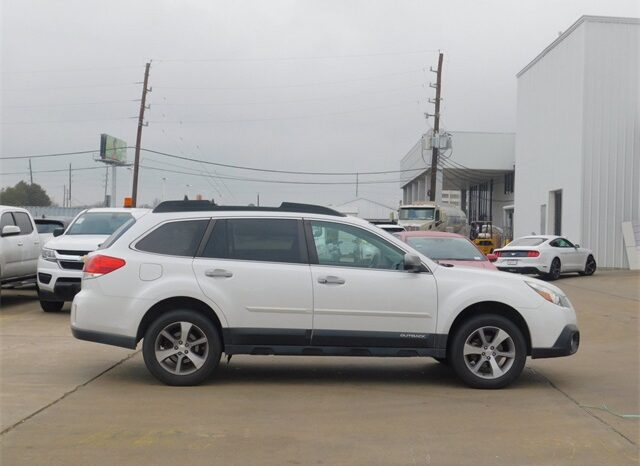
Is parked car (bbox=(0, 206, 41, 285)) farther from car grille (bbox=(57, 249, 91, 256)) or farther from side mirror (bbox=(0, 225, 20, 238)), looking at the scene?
car grille (bbox=(57, 249, 91, 256))

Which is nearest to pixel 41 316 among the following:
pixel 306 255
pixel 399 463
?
pixel 306 255

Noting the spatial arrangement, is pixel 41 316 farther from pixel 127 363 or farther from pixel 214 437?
pixel 214 437

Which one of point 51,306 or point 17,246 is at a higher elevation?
point 17,246

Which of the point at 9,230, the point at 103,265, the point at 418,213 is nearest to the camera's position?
the point at 103,265

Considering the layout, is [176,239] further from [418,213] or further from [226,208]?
[418,213]

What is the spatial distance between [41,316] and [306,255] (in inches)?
283

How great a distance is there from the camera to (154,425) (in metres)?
5.64

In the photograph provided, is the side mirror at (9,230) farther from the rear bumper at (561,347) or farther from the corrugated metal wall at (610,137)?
the corrugated metal wall at (610,137)

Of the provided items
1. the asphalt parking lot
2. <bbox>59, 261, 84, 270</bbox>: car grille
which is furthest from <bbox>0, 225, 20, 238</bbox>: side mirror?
the asphalt parking lot

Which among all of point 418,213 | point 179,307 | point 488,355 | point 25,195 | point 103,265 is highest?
point 25,195

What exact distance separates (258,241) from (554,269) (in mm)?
16542

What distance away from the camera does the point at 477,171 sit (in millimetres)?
53781

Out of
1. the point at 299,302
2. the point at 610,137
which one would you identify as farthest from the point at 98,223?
the point at 610,137

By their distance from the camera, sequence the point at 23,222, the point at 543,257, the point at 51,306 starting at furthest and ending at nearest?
the point at 543,257, the point at 23,222, the point at 51,306
